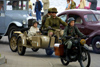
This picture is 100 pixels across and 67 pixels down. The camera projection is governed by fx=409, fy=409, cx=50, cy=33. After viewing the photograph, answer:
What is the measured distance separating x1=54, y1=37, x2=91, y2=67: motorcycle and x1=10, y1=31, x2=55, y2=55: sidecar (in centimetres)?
204

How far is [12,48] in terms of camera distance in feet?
51.4

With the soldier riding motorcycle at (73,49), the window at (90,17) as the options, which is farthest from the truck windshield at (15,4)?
the soldier riding motorcycle at (73,49)

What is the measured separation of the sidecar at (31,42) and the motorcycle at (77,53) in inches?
80.1

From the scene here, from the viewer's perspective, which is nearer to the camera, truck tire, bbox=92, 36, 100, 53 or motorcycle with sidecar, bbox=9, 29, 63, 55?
motorcycle with sidecar, bbox=9, 29, 63, 55

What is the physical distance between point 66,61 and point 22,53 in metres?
3.24

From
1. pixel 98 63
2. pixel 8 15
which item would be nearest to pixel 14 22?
pixel 8 15

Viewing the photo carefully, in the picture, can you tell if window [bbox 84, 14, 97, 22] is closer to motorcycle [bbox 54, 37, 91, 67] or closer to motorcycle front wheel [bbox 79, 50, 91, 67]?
motorcycle [bbox 54, 37, 91, 67]

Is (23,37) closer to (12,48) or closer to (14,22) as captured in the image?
(12,48)

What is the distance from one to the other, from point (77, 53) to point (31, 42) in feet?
11.0

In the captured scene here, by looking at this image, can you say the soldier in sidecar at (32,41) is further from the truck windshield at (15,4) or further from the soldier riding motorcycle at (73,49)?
the truck windshield at (15,4)

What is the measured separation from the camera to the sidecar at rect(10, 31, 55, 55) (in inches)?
525

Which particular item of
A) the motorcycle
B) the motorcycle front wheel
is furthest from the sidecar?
the motorcycle front wheel

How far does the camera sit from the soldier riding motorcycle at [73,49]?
10445mm

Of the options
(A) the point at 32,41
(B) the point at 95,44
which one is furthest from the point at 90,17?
(A) the point at 32,41
